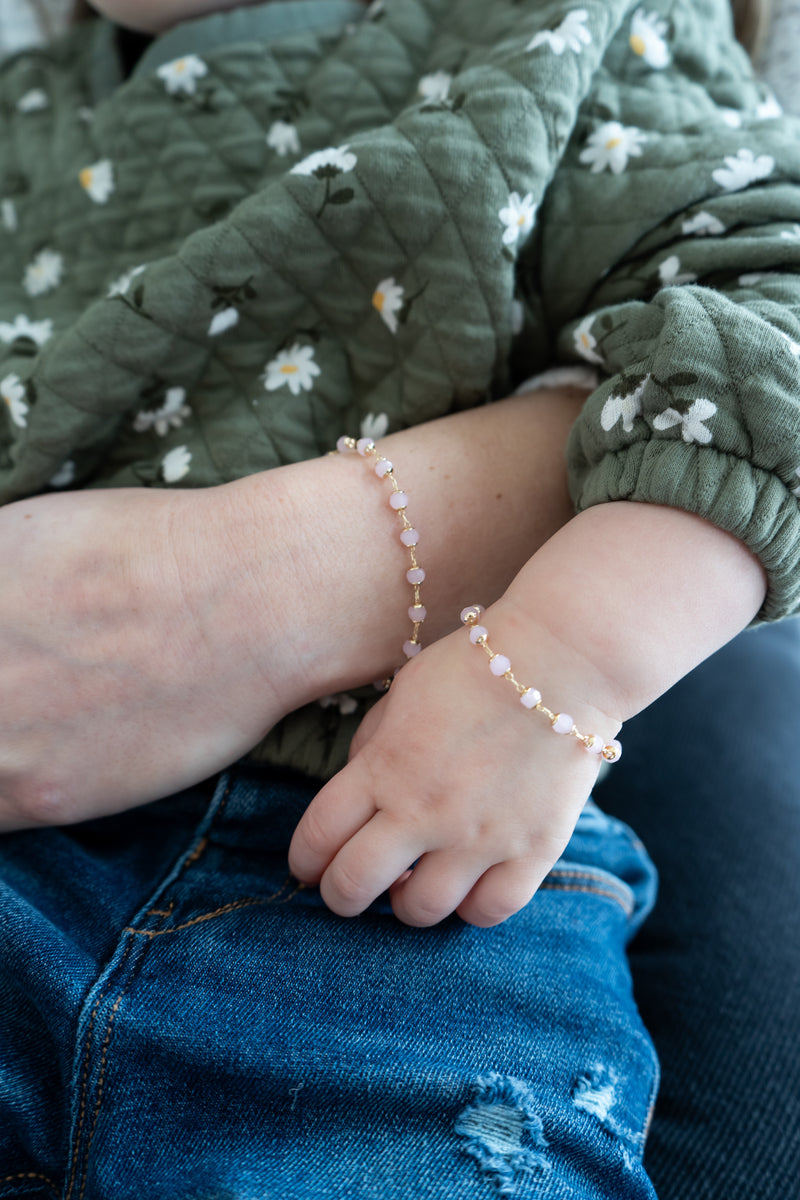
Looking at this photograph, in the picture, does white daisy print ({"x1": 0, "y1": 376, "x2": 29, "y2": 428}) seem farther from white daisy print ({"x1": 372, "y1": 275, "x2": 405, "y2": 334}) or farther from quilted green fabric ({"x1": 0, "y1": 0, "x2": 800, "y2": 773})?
white daisy print ({"x1": 372, "y1": 275, "x2": 405, "y2": 334})

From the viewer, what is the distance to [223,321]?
746 millimetres

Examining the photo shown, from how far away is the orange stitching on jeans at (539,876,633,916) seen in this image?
0.73 m

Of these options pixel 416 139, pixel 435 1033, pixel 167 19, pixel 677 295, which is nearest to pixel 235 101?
pixel 167 19

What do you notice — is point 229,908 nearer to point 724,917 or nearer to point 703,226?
point 724,917

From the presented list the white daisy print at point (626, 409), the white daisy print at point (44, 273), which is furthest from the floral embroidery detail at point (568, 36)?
the white daisy print at point (44, 273)

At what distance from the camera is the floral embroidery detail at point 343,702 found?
2.42 feet

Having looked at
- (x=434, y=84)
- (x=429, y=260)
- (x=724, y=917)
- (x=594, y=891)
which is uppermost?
(x=434, y=84)

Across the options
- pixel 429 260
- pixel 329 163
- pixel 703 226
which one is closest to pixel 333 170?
pixel 329 163

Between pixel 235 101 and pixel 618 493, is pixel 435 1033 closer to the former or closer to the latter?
pixel 618 493

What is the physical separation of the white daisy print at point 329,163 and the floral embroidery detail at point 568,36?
184 mm

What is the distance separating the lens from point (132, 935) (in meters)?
0.60

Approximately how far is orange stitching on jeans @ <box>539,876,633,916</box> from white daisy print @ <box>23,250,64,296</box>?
81 cm

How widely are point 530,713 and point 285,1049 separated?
11.2 inches

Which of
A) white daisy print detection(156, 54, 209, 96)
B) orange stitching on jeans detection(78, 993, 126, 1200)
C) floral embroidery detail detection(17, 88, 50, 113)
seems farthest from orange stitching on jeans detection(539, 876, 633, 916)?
floral embroidery detail detection(17, 88, 50, 113)
